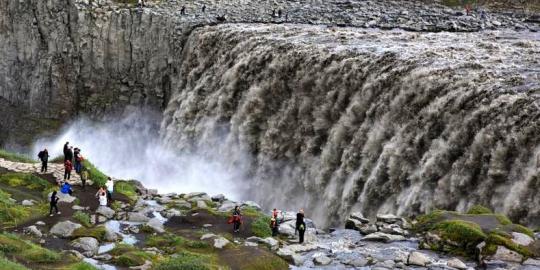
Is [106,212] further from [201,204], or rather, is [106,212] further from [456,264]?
[456,264]

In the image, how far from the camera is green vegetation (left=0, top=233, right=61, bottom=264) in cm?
2348

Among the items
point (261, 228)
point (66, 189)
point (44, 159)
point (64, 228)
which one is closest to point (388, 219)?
point (261, 228)

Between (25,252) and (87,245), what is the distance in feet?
9.55

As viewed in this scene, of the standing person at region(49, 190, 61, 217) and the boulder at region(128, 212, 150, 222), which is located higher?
the standing person at region(49, 190, 61, 217)

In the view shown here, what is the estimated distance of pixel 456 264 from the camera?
76.0 feet

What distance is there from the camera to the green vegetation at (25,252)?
23484 millimetres

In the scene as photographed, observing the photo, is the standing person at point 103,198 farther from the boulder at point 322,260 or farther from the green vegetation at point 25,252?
the boulder at point 322,260

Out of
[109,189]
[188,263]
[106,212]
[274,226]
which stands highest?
[188,263]

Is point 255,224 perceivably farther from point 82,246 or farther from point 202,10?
point 202,10

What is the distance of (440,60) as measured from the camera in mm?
40406

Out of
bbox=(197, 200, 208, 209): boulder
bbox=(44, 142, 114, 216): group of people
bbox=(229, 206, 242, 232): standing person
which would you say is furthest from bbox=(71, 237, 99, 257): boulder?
bbox=(197, 200, 208, 209): boulder

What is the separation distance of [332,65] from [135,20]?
37292mm

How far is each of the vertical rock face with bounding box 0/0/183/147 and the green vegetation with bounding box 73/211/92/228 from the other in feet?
140

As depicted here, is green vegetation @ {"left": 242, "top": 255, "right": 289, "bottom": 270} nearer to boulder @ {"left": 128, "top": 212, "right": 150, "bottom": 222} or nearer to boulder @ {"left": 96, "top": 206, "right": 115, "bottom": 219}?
boulder @ {"left": 128, "top": 212, "right": 150, "bottom": 222}
